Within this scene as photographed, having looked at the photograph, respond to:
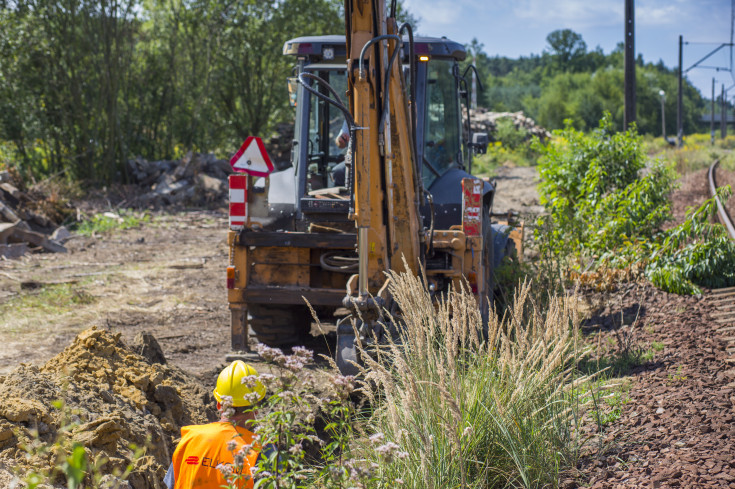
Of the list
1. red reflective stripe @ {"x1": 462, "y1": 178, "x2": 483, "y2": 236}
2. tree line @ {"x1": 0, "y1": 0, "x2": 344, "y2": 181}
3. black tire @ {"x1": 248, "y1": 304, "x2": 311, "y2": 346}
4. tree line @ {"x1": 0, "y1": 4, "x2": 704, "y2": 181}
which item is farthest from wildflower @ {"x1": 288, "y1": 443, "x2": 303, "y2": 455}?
tree line @ {"x1": 0, "y1": 0, "x2": 344, "y2": 181}

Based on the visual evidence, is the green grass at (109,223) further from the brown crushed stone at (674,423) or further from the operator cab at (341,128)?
the brown crushed stone at (674,423)

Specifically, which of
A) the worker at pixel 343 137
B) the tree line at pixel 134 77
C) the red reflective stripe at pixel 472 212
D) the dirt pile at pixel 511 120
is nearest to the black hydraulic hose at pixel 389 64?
the worker at pixel 343 137

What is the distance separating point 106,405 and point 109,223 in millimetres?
12786

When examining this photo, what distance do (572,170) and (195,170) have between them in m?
13.5

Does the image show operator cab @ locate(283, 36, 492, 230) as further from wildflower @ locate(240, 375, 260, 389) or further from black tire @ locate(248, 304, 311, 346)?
wildflower @ locate(240, 375, 260, 389)

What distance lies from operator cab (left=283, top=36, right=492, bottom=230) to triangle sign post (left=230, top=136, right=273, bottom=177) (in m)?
0.42

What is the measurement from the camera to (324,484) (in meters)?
3.52

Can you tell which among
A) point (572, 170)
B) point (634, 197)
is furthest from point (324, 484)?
point (572, 170)

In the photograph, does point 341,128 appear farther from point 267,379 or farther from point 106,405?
point 267,379

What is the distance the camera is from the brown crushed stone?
3855 millimetres

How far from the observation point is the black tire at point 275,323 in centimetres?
741

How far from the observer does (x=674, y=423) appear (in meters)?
4.52

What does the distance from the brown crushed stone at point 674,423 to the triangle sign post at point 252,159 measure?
12.7 ft

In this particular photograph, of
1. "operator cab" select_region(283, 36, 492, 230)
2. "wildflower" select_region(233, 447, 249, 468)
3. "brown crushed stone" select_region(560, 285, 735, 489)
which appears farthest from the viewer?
"operator cab" select_region(283, 36, 492, 230)
